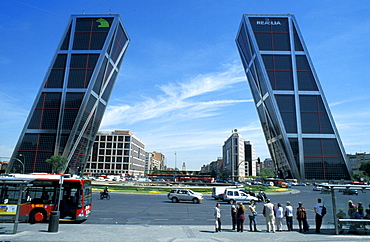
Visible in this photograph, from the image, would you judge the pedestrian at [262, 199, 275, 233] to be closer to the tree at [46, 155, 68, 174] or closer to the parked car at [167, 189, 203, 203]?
the parked car at [167, 189, 203, 203]

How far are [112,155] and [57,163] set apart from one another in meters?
60.8

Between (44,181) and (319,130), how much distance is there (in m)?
79.1

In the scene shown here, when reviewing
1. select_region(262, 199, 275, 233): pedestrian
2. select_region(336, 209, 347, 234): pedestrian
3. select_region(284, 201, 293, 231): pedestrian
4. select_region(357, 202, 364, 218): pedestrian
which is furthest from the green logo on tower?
select_region(357, 202, 364, 218): pedestrian

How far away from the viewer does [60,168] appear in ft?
227

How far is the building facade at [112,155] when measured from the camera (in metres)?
126

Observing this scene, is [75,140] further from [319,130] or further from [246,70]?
[319,130]

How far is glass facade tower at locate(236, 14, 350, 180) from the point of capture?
77.4 metres

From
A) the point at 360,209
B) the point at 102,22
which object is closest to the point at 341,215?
the point at 360,209

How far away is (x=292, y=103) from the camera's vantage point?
79125 mm

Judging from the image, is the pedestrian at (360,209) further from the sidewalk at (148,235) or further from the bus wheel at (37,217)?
the bus wheel at (37,217)

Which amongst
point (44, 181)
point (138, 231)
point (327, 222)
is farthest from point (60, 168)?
point (327, 222)

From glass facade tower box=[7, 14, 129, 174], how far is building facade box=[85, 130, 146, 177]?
138ft

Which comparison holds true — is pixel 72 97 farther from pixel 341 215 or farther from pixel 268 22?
pixel 341 215

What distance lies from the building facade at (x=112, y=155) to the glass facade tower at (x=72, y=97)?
42070mm
